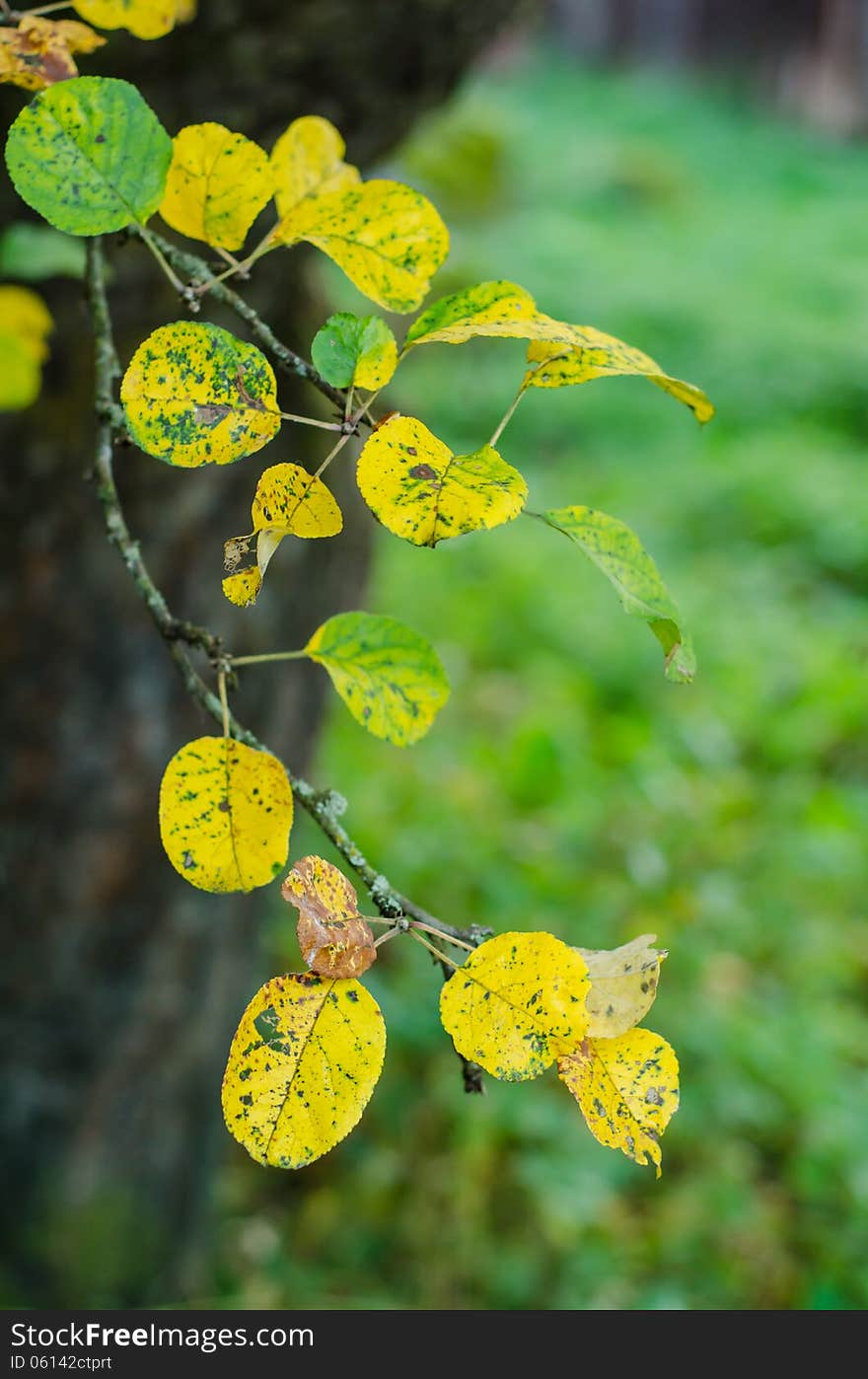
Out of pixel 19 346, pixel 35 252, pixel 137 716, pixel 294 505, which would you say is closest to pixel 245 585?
pixel 294 505

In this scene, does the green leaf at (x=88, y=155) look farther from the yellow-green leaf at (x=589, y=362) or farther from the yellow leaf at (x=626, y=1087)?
the yellow leaf at (x=626, y=1087)

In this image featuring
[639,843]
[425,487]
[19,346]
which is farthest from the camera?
[639,843]

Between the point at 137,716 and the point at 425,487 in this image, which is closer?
the point at 425,487

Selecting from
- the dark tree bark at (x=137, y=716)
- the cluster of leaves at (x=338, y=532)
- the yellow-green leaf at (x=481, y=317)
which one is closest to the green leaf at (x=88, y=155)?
the cluster of leaves at (x=338, y=532)

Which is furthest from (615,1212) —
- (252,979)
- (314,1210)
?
(252,979)

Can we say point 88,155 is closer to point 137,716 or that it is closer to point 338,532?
point 338,532

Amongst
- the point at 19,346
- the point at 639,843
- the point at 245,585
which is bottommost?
the point at 639,843
